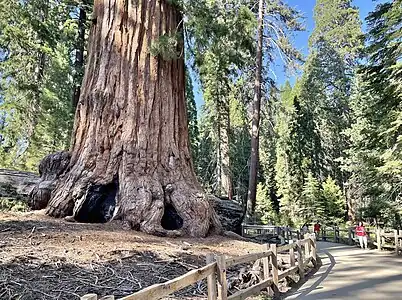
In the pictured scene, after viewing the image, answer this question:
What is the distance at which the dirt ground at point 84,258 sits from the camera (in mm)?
5039

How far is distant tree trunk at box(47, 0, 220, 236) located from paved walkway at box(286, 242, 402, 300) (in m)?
2.71

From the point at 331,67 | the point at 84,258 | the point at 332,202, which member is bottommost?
the point at 84,258

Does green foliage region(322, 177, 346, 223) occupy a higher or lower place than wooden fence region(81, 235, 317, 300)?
higher

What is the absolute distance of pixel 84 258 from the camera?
19.7 ft

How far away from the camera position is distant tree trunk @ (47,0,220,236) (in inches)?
349

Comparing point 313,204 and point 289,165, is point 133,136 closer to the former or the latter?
point 313,204

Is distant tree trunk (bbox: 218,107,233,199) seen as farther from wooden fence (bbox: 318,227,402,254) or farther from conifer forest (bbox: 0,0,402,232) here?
wooden fence (bbox: 318,227,402,254)

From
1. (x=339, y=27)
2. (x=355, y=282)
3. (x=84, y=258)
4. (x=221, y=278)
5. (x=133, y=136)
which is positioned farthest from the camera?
(x=339, y=27)

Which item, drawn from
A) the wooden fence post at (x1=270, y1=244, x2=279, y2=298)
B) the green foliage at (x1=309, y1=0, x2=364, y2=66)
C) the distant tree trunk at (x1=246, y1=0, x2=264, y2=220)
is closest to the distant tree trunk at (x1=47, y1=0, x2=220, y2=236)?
the wooden fence post at (x1=270, y1=244, x2=279, y2=298)

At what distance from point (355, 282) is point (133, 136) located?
19.1ft

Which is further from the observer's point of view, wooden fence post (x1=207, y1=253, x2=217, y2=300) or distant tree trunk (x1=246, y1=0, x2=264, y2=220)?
distant tree trunk (x1=246, y1=0, x2=264, y2=220)

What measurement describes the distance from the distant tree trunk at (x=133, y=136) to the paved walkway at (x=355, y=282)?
2.71m

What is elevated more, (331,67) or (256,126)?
(331,67)

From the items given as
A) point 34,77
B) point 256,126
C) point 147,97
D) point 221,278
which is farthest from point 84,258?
point 34,77
